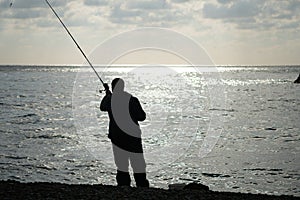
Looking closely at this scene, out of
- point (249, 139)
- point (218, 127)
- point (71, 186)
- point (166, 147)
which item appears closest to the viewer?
point (71, 186)

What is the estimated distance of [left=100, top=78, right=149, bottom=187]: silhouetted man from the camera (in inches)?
401

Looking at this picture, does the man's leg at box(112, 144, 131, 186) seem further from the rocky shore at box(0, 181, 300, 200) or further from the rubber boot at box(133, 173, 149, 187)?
the rocky shore at box(0, 181, 300, 200)

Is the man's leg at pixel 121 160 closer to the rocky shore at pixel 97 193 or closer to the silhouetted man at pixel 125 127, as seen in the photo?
the silhouetted man at pixel 125 127

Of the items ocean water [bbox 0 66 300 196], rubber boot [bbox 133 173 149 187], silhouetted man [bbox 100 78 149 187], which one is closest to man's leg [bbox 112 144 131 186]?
silhouetted man [bbox 100 78 149 187]

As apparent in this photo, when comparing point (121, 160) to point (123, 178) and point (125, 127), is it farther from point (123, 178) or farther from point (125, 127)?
point (125, 127)

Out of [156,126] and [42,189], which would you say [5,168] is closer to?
[42,189]

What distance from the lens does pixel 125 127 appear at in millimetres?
10289

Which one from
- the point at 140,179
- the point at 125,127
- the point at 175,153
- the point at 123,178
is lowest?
the point at 175,153

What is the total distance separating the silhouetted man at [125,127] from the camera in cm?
1018

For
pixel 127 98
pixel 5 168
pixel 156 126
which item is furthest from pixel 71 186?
pixel 156 126

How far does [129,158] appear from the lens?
10.3m

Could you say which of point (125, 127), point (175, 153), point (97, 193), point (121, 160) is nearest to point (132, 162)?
point (121, 160)

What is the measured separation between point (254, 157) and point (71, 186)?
1471cm

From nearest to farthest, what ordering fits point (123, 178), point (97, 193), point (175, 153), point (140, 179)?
point (97, 193), point (140, 179), point (123, 178), point (175, 153)
